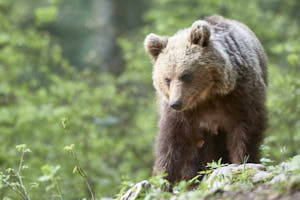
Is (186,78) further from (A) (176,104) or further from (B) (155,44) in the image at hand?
(B) (155,44)

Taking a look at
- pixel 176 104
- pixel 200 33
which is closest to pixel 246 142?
pixel 176 104

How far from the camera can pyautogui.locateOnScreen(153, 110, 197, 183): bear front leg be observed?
5941 mm

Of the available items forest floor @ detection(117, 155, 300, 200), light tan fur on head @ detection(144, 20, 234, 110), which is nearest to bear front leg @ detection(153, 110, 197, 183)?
light tan fur on head @ detection(144, 20, 234, 110)

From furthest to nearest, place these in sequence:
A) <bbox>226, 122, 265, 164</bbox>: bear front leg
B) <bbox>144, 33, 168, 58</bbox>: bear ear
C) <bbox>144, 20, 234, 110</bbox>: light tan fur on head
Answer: <bbox>144, 33, 168, 58</bbox>: bear ear, <bbox>226, 122, 265, 164</bbox>: bear front leg, <bbox>144, 20, 234, 110</bbox>: light tan fur on head

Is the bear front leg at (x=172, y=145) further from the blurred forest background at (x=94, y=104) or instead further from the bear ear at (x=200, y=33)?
the blurred forest background at (x=94, y=104)

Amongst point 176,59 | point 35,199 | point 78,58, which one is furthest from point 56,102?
point 78,58

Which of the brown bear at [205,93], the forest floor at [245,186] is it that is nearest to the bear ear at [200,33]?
the brown bear at [205,93]

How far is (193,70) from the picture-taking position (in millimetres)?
5738

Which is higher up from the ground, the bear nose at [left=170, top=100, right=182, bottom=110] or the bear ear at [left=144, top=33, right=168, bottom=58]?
the bear ear at [left=144, top=33, right=168, bottom=58]

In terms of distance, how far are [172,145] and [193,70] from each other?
40.3 inches

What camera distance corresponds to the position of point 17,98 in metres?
9.98

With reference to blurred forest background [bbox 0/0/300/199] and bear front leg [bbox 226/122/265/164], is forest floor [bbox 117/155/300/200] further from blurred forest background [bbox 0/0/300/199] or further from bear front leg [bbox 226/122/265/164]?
blurred forest background [bbox 0/0/300/199]

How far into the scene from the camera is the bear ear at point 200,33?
574cm

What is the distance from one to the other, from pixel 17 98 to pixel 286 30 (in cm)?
759
